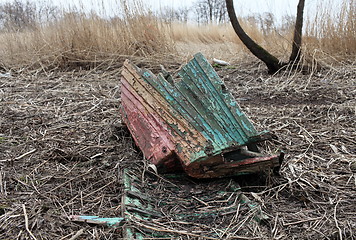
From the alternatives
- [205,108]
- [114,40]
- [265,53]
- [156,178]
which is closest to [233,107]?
[205,108]

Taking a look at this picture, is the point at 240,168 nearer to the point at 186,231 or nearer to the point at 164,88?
the point at 186,231

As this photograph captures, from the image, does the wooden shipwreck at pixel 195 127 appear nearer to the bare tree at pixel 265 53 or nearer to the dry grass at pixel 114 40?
the bare tree at pixel 265 53

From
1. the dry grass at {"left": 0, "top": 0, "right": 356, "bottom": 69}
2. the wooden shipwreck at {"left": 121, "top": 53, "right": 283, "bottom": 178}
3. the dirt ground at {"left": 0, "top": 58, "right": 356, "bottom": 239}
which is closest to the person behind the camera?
the dirt ground at {"left": 0, "top": 58, "right": 356, "bottom": 239}

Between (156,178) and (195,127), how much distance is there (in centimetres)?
32

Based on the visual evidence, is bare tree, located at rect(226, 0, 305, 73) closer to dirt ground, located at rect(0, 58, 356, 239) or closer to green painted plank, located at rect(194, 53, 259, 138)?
dirt ground, located at rect(0, 58, 356, 239)

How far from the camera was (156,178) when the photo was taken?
66.7 inches

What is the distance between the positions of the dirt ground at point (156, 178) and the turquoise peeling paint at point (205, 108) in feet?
0.72

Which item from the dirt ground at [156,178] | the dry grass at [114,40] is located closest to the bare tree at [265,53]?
the dry grass at [114,40]

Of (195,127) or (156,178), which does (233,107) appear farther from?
(156,178)

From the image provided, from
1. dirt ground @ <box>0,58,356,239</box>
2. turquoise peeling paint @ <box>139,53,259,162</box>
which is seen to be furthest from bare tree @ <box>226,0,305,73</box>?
turquoise peeling paint @ <box>139,53,259,162</box>

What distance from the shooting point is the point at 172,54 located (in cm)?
546

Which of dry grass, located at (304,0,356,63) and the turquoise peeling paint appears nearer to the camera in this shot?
the turquoise peeling paint

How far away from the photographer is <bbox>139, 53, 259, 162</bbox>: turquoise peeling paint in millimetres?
Result: 1602

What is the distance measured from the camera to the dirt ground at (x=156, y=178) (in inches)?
53.2
